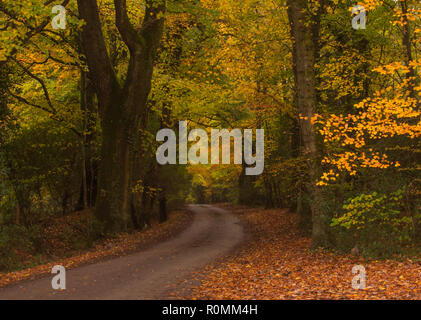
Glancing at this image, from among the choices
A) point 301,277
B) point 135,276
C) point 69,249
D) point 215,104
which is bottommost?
point 69,249

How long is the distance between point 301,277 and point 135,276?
412cm

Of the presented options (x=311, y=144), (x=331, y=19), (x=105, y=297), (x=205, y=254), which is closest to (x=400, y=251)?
(x=311, y=144)

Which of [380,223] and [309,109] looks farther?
[309,109]

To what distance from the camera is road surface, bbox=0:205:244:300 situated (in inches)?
325

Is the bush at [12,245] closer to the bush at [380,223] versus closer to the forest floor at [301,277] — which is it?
the forest floor at [301,277]

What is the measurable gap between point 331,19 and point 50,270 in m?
13.6

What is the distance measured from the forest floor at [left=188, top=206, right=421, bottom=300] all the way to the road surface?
72 cm

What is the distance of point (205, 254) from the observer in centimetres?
1379

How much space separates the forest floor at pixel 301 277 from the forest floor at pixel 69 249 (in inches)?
152

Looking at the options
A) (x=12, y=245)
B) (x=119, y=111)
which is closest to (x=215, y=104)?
(x=119, y=111)

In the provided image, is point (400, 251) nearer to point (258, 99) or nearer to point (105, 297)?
point (105, 297)

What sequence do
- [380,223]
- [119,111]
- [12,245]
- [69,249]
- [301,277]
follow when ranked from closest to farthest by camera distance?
[301,277]
[380,223]
[12,245]
[119,111]
[69,249]

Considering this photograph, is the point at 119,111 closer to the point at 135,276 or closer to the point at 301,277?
the point at 135,276

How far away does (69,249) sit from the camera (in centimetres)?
1627
